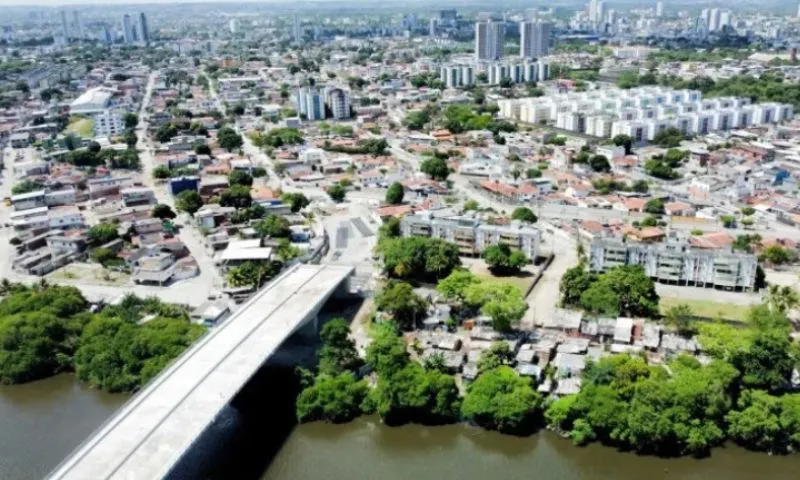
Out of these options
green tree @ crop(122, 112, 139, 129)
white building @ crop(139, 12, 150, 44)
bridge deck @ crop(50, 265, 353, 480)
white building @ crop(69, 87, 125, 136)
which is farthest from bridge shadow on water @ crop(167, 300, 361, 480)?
white building @ crop(139, 12, 150, 44)

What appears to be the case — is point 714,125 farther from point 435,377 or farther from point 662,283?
point 435,377

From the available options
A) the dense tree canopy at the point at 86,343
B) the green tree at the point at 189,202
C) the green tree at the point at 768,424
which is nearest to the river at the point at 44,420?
the dense tree canopy at the point at 86,343

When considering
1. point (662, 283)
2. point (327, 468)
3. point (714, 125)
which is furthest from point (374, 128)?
point (327, 468)

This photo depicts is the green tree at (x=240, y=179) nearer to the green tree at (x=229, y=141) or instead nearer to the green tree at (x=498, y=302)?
the green tree at (x=229, y=141)

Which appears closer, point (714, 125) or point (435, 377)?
point (435, 377)

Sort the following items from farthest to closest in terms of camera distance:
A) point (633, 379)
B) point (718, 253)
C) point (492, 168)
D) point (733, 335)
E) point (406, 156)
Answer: point (406, 156)
point (492, 168)
point (718, 253)
point (733, 335)
point (633, 379)
